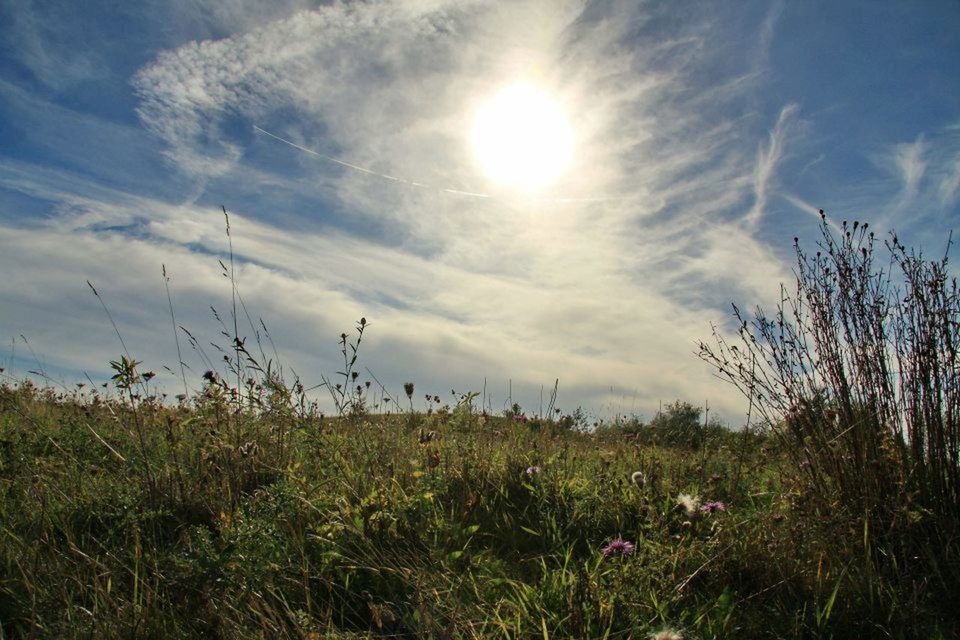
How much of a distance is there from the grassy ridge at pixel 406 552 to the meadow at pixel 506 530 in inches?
0.7

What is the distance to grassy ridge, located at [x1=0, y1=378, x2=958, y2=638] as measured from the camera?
2.89 metres

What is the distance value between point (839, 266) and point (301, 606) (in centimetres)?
416

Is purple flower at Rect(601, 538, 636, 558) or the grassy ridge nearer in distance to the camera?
the grassy ridge

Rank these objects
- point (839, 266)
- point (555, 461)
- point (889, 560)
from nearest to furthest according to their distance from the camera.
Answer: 1. point (889, 560)
2. point (839, 266)
3. point (555, 461)

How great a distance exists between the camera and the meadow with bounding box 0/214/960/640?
116 inches

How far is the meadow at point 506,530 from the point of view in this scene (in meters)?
2.95

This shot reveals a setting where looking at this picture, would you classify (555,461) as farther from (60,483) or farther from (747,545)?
(60,483)

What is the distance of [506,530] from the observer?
4.09 metres

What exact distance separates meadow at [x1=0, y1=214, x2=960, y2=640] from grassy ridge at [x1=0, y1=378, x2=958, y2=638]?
0.06 feet

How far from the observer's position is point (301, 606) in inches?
124

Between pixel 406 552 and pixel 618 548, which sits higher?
pixel 618 548

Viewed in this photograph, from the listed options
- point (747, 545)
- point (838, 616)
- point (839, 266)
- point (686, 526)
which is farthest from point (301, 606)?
point (839, 266)

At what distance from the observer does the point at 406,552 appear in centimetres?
352

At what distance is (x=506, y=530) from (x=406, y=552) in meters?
0.82
